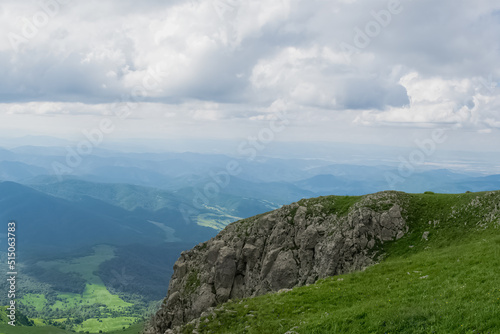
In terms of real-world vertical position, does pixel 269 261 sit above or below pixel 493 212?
below

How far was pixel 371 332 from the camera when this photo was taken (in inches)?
832

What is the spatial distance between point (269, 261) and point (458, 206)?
37.1 m

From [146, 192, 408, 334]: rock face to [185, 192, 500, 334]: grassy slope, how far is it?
1648 cm

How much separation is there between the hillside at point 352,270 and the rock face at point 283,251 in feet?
0.73

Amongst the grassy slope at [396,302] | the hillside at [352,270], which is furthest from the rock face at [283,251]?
the grassy slope at [396,302]

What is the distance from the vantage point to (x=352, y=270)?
5447 centimetres

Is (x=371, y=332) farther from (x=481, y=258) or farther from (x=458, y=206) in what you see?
(x=458, y=206)

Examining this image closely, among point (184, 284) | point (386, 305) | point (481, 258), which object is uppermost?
point (481, 258)

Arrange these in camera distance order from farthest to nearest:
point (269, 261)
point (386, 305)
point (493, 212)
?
1. point (269, 261)
2. point (493, 212)
3. point (386, 305)

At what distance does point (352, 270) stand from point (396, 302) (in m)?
31.2

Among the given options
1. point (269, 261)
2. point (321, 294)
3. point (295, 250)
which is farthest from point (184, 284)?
point (321, 294)

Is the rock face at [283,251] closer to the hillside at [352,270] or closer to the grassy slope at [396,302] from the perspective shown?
the hillside at [352,270]

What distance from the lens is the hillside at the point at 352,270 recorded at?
22.5m

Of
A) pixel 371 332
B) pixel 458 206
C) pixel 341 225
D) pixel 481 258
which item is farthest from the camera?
pixel 341 225
